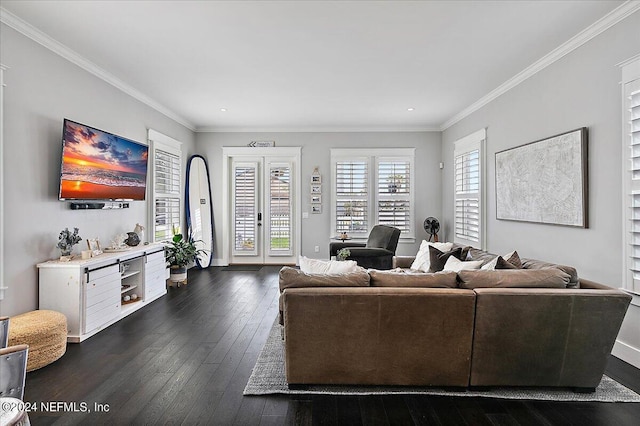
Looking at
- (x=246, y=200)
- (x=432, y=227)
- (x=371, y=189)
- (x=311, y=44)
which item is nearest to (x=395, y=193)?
(x=371, y=189)

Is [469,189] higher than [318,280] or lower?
higher

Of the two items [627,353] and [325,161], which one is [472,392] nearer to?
[627,353]

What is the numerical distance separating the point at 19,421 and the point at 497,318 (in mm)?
2372

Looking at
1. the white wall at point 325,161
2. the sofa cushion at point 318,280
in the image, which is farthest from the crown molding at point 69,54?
the sofa cushion at point 318,280

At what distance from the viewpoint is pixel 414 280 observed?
7.75 ft

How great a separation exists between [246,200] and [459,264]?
492 cm

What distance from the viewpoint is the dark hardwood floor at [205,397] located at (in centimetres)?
206

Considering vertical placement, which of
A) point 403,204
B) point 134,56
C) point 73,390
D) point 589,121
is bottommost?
point 73,390

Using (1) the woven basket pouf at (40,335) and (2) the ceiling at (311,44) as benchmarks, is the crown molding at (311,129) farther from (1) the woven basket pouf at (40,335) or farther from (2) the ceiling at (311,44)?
(1) the woven basket pouf at (40,335)

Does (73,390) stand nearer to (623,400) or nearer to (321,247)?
(623,400)

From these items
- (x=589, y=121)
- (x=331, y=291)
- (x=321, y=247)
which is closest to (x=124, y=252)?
(x=331, y=291)

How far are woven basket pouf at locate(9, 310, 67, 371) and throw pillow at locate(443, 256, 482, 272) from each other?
3402 mm

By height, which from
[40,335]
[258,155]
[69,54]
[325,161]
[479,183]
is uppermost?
[69,54]

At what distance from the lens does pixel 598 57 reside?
9.91 ft
